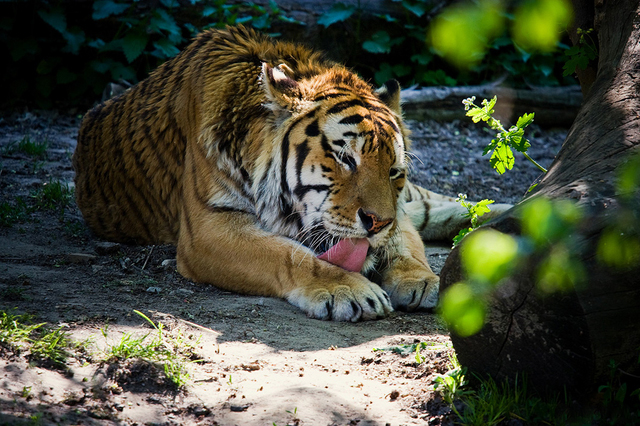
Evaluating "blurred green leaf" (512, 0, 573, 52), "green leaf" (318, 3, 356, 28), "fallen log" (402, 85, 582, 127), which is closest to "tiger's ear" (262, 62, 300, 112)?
"blurred green leaf" (512, 0, 573, 52)

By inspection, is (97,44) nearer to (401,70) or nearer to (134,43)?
(134,43)

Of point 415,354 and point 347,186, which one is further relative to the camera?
point 347,186

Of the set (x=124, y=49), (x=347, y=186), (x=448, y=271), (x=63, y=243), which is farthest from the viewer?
(x=124, y=49)

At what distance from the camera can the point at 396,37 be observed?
323 inches

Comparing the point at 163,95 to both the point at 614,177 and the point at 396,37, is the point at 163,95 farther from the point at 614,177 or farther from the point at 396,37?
the point at 396,37

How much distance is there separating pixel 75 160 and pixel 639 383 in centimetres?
407

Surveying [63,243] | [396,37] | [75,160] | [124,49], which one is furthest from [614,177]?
[396,37]

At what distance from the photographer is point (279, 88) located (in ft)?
11.3

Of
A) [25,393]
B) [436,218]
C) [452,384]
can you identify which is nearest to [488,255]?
[452,384]

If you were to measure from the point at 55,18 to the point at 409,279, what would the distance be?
5.41 meters

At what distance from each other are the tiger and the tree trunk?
1105mm

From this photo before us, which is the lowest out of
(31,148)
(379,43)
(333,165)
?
(31,148)

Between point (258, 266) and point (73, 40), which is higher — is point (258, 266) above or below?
below

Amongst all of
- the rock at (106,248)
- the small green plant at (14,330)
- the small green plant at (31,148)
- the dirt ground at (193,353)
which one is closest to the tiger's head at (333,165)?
the dirt ground at (193,353)
